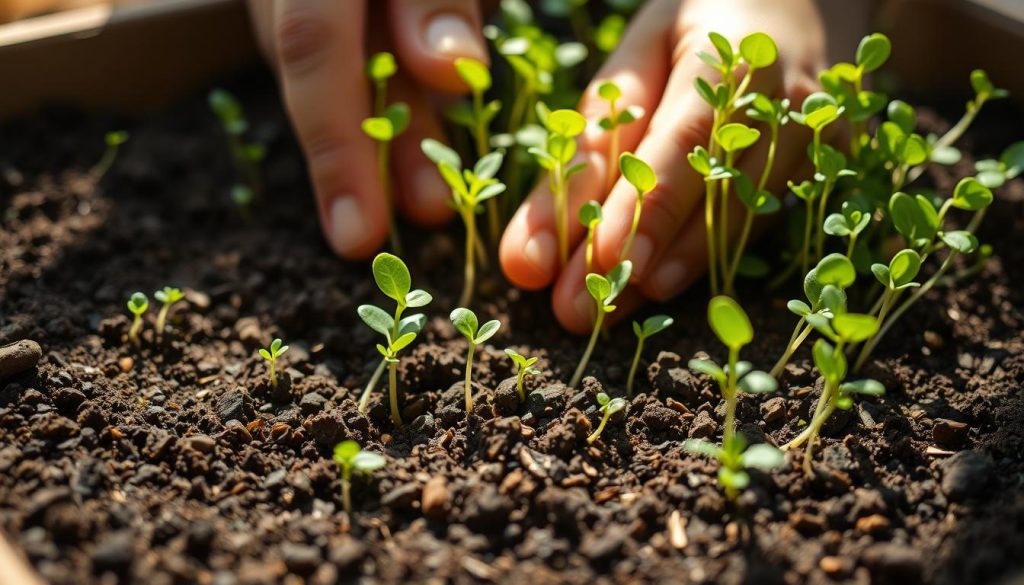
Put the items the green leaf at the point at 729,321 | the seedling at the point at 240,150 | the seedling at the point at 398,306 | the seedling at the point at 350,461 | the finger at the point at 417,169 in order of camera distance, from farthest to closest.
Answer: the seedling at the point at 240,150
the finger at the point at 417,169
the seedling at the point at 398,306
the seedling at the point at 350,461
the green leaf at the point at 729,321

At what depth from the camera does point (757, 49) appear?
1258 mm

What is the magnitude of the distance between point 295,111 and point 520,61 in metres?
0.40

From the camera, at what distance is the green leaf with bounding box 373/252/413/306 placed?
1.16 meters

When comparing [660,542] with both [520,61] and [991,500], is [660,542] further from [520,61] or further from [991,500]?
[520,61]

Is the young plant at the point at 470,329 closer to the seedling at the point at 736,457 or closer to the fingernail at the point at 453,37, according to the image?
the seedling at the point at 736,457

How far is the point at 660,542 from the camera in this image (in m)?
1.04

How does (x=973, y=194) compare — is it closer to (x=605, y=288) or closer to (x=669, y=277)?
(x=669, y=277)

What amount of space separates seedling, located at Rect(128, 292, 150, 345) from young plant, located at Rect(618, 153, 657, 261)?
71cm

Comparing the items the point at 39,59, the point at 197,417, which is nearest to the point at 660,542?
the point at 197,417

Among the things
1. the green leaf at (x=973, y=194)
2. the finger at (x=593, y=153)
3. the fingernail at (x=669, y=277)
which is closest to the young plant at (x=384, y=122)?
the finger at (x=593, y=153)

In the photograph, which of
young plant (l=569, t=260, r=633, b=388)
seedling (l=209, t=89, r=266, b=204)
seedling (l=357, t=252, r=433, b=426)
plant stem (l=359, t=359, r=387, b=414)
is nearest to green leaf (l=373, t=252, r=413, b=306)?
seedling (l=357, t=252, r=433, b=426)

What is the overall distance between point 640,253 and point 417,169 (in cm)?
51

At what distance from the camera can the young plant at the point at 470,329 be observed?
3.83 feet

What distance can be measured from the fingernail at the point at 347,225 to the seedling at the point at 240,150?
0.27 m
